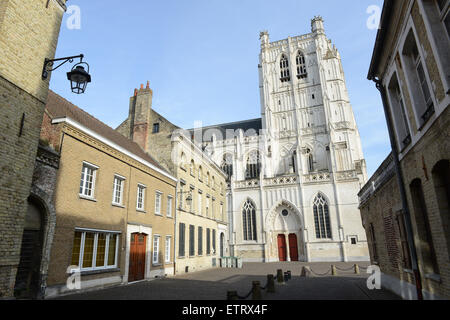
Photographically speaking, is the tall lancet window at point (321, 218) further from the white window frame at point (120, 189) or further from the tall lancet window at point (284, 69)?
the white window frame at point (120, 189)

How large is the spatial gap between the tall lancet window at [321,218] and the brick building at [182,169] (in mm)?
13182

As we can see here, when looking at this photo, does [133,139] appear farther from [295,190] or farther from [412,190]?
[295,190]

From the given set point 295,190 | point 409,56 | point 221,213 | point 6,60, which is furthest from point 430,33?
point 295,190

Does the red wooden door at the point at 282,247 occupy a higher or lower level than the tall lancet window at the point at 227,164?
lower

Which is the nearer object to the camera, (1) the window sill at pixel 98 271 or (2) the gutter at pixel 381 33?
(2) the gutter at pixel 381 33

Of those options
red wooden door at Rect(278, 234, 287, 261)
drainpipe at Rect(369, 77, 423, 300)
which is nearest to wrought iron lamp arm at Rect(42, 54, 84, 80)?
drainpipe at Rect(369, 77, 423, 300)

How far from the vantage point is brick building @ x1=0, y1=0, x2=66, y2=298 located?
20.6 feet

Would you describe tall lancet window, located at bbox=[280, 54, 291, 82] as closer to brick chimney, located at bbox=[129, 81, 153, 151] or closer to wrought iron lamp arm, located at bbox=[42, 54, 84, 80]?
brick chimney, located at bbox=[129, 81, 153, 151]

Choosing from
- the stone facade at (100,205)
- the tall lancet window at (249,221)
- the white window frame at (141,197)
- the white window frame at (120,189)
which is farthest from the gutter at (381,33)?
the tall lancet window at (249,221)

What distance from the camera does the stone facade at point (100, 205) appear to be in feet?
32.5

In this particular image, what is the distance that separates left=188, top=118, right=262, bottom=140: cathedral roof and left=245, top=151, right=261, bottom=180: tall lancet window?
4683 mm

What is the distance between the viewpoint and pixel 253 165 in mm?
40531

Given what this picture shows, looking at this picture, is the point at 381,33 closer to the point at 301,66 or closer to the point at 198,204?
the point at 198,204

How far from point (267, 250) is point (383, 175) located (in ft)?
80.4
